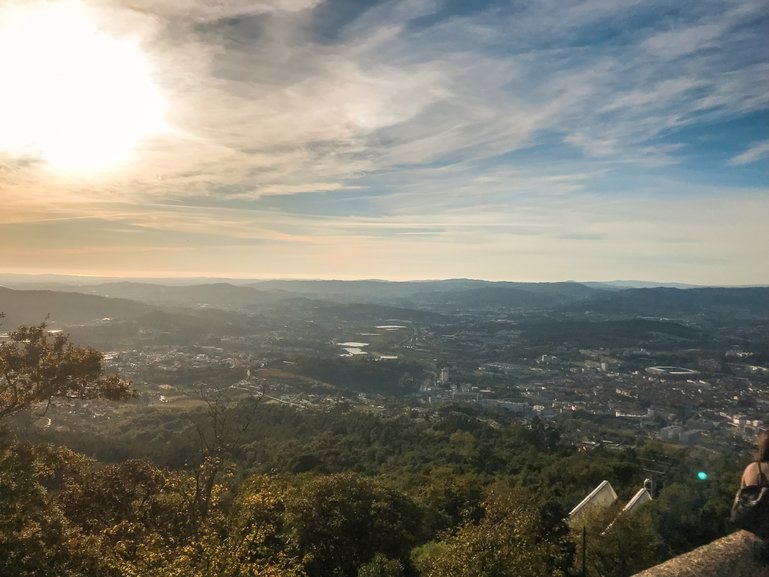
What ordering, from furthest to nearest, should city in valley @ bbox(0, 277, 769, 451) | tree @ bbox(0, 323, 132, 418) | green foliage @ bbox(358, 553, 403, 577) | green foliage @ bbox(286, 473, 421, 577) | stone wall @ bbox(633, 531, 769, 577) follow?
city in valley @ bbox(0, 277, 769, 451) < green foliage @ bbox(286, 473, 421, 577) < green foliage @ bbox(358, 553, 403, 577) < tree @ bbox(0, 323, 132, 418) < stone wall @ bbox(633, 531, 769, 577)

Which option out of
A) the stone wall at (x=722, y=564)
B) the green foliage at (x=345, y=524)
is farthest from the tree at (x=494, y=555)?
the stone wall at (x=722, y=564)

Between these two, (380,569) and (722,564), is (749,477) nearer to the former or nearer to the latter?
(722,564)

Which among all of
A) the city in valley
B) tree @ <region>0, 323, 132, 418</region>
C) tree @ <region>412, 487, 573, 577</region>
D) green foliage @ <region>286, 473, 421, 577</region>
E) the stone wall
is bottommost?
the city in valley

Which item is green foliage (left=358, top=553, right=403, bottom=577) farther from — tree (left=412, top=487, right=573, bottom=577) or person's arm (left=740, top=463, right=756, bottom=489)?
person's arm (left=740, top=463, right=756, bottom=489)

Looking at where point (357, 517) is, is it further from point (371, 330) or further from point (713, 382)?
point (371, 330)

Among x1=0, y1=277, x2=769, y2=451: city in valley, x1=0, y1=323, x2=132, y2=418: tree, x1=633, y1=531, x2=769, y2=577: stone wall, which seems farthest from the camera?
x1=0, y1=277, x2=769, y2=451: city in valley

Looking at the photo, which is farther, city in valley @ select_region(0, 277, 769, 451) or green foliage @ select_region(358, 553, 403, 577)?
city in valley @ select_region(0, 277, 769, 451)

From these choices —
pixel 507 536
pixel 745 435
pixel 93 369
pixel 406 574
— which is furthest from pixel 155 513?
pixel 745 435

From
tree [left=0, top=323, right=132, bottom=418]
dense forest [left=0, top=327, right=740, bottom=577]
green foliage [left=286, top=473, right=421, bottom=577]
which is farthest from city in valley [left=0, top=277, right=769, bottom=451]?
green foliage [left=286, top=473, right=421, bottom=577]

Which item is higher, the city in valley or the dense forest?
the dense forest
